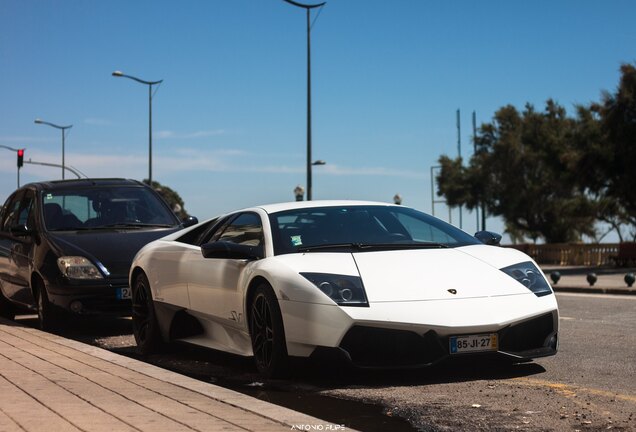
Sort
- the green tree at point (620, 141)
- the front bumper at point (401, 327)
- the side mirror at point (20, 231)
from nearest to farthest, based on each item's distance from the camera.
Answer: the front bumper at point (401, 327)
the side mirror at point (20, 231)
the green tree at point (620, 141)

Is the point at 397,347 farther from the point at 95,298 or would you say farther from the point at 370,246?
the point at 95,298

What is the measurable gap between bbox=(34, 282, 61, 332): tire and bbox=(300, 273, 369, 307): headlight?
5.87 meters

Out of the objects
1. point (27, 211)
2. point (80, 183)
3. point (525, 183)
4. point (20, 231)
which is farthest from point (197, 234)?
point (525, 183)

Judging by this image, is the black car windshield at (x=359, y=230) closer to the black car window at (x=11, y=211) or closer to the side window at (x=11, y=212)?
the side window at (x=11, y=212)

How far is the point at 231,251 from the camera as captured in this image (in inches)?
321

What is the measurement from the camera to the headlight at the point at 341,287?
7242 millimetres

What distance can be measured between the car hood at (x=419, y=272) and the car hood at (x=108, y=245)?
4.84m

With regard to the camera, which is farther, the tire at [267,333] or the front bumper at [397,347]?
the tire at [267,333]

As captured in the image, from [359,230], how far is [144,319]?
277cm

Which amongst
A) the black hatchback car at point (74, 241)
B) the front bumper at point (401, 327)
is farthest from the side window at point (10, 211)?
the front bumper at point (401, 327)

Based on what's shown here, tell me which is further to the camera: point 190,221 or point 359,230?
point 190,221

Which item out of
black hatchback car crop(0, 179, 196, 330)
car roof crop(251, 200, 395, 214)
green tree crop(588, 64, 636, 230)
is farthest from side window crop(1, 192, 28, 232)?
green tree crop(588, 64, 636, 230)

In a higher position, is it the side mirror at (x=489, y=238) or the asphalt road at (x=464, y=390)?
the side mirror at (x=489, y=238)

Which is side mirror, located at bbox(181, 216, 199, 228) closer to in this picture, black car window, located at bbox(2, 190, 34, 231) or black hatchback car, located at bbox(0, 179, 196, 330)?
black hatchback car, located at bbox(0, 179, 196, 330)
